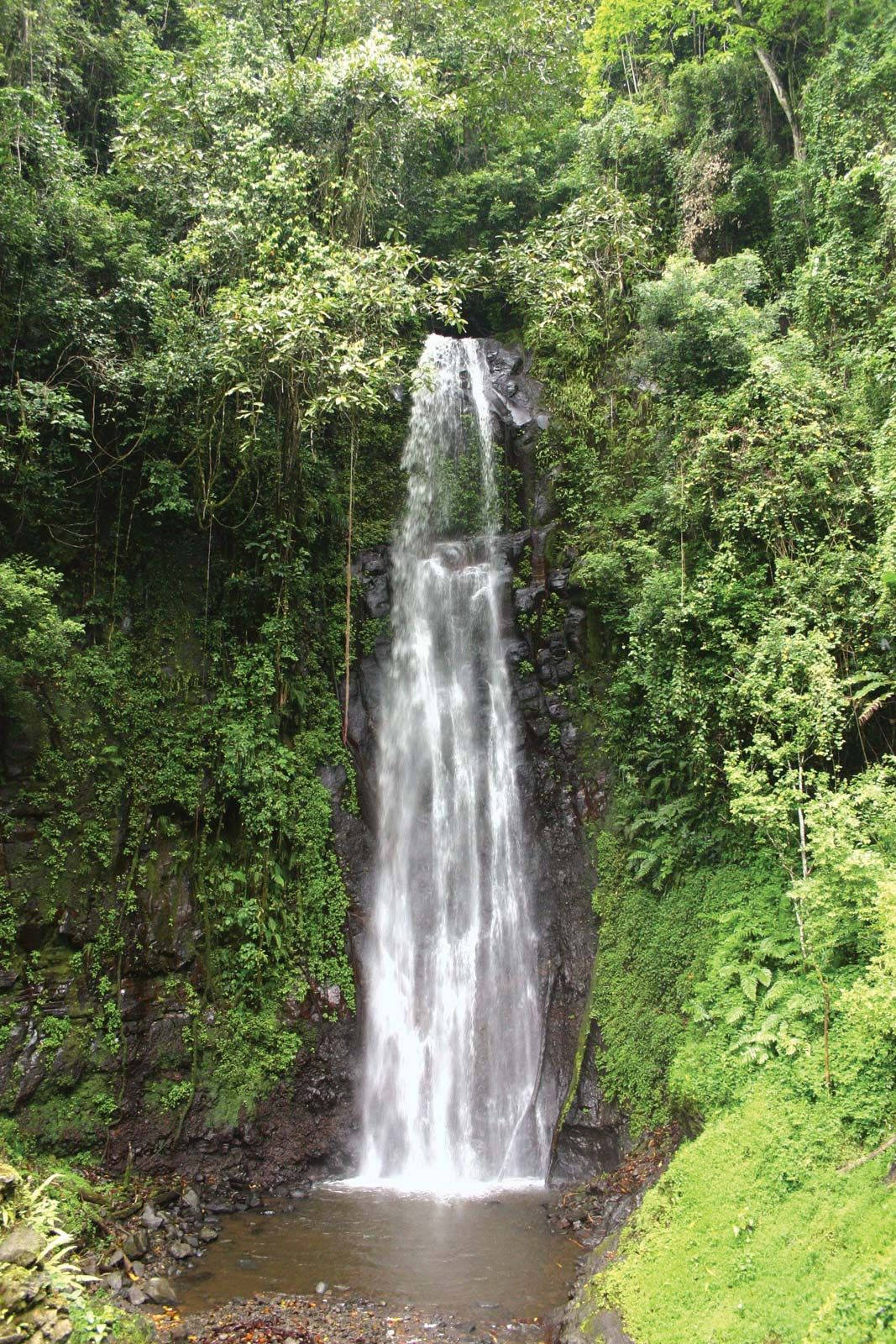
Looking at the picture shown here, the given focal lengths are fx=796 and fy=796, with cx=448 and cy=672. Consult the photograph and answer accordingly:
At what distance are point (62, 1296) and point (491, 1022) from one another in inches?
239

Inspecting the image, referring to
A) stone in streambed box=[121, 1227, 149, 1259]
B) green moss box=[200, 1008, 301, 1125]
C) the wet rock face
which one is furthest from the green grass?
green moss box=[200, 1008, 301, 1125]

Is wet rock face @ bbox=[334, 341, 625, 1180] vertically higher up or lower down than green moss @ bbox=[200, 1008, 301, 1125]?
higher up

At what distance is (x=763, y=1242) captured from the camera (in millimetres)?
5609

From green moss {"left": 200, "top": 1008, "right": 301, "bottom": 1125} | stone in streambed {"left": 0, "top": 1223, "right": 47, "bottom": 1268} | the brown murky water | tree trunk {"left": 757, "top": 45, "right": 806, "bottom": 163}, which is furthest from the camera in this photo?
tree trunk {"left": 757, "top": 45, "right": 806, "bottom": 163}

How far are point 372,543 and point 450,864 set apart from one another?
5.88 metres

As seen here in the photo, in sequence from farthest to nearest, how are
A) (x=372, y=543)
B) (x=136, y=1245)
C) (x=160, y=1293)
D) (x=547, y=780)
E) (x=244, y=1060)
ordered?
(x=372, y=543) < (x=547, y=780) < (x=244, y=1060) < (x=136, y=1245) < (x=160, y=1293)

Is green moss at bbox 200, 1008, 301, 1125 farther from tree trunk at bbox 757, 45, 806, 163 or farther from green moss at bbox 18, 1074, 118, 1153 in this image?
tree trunk at bbox 757, 45, 806, 163

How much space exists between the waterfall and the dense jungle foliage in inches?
40.3

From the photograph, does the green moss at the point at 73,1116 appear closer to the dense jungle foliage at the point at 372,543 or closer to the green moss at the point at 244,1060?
the dense jungle foliage at the point at 372,543

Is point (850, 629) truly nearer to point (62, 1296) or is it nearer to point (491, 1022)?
point (491, 1022)

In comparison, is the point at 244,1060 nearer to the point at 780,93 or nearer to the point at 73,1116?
the point at 73,1116

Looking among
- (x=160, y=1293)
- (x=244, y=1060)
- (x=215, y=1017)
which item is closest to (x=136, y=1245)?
(x=160, y=1293)

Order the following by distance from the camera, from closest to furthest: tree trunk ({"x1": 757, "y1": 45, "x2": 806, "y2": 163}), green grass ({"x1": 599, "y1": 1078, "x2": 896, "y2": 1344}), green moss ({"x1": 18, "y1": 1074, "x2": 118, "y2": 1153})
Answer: green grass ({"x1": 599, "y1": 1078, "x2": 896, "y2": 1344}) → green moss ({"x1": 18, "y1": 1074, "x2": 118, "y2": 1153}) → tree trunk ({"x1": 757, "y1": 45, "x2": 806, "y2": 163})

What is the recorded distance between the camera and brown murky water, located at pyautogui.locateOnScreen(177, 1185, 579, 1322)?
697 centimetres
